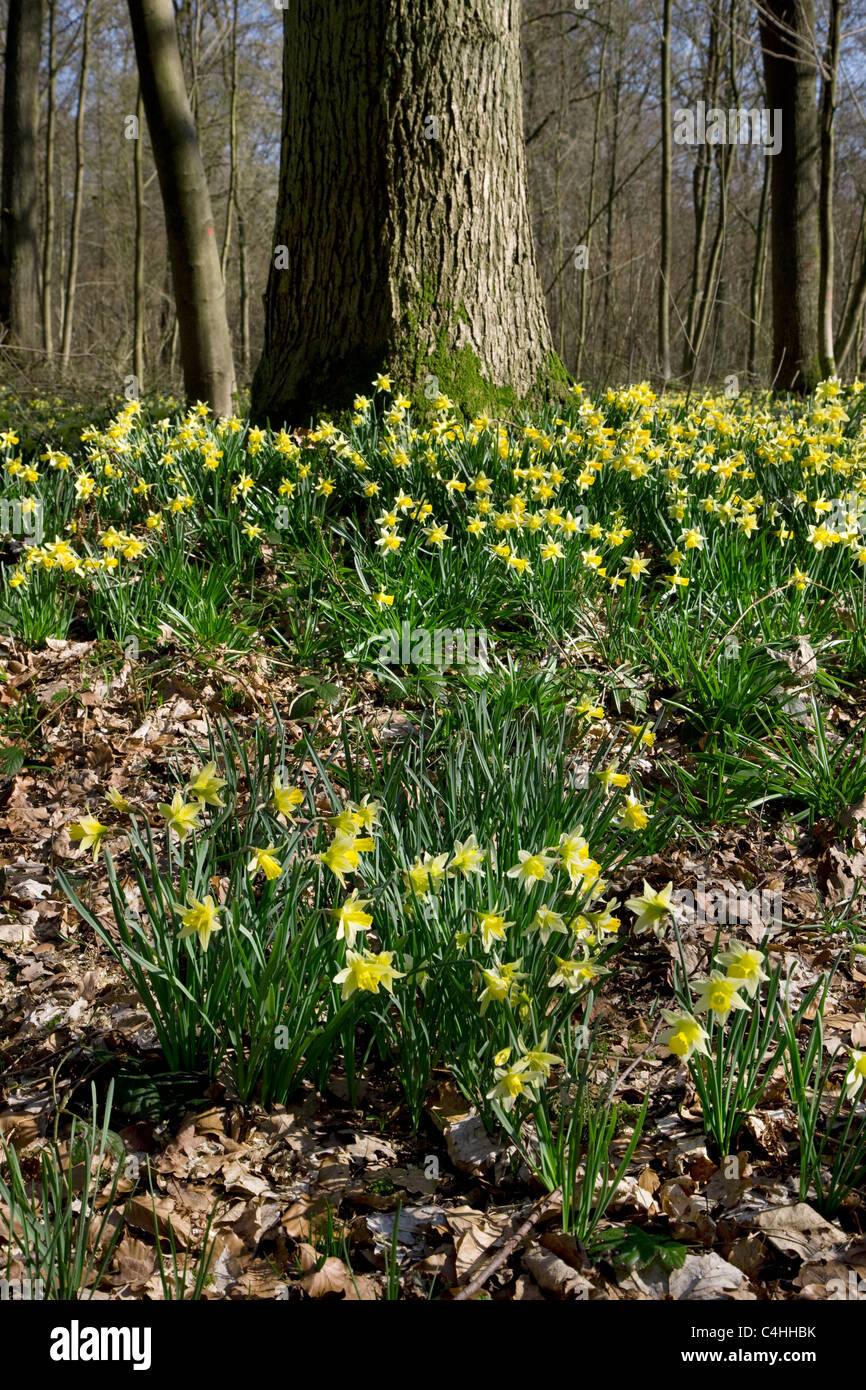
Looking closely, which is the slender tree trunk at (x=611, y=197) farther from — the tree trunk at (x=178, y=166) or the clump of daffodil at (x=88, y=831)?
the clump of daffodil at (x=88, y=831)

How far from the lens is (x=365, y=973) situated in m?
1.62

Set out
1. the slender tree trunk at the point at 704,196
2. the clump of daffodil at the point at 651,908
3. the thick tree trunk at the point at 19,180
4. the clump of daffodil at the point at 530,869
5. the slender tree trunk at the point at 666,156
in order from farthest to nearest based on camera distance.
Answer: the slender tree trunk at the point at 704,196
the thick tree trunk at the point at 19,180
the slender tree trunk at the point at 666,156
the clump of daffodil at the point at 530,869
the clump of daffodil at the point at 651,908

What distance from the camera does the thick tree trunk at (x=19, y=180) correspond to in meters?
12.3

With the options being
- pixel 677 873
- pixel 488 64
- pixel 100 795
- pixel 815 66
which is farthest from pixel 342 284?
pixel 815 66

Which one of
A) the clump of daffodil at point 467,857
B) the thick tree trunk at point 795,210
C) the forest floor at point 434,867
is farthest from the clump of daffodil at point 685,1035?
the thick tree trunk at point 795,210

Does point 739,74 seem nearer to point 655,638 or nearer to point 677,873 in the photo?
point 655,638

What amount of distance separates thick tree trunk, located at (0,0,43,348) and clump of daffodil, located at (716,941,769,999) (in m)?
12.8

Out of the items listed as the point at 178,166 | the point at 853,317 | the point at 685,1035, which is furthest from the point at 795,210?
the point at 685,1035

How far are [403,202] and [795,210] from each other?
6.37 m

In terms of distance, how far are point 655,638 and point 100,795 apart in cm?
186

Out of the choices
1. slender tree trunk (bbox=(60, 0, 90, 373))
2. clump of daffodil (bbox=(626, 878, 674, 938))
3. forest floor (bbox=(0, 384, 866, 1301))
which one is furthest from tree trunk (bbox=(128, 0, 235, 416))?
slender tree trunk (bbox=(60, 0, 90, 373))

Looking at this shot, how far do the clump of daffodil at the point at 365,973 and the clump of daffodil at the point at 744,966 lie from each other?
20.4 inches

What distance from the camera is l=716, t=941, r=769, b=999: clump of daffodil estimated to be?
1.52 meters

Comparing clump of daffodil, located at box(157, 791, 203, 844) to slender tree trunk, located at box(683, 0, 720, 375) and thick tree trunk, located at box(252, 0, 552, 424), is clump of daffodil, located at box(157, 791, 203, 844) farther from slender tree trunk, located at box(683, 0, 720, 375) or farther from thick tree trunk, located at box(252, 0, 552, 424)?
slender tree trunk, located at box(683, 0, 720, 375)
